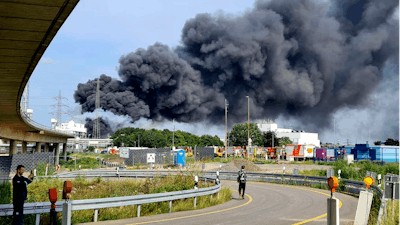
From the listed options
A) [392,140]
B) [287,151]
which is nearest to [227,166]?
[287,151]

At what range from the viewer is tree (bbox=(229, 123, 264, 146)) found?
457 ft

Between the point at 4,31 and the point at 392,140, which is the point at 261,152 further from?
the point at 392,140

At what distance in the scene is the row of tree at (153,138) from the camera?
428 feet

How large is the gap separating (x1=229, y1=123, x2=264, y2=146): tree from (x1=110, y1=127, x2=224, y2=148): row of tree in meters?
20.9

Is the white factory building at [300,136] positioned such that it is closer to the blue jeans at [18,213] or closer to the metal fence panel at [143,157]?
the metal fence panel at [143,157]

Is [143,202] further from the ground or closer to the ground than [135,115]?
closer to the ground

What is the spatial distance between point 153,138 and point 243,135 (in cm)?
3144

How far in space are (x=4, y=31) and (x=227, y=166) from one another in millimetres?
37364

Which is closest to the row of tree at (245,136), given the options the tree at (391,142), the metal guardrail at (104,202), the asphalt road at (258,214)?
the tree at (391,142)

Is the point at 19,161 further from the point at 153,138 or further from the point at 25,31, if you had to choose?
the point at 153,138

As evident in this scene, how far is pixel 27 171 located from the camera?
38625 mm

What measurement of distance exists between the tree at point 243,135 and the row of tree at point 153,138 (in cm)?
2087

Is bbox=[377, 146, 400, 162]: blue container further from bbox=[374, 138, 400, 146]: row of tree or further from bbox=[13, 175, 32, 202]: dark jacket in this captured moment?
bbox=[374, 138, 400, 146]: row of tree

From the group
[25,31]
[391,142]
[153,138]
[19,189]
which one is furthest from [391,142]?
[25,31]
